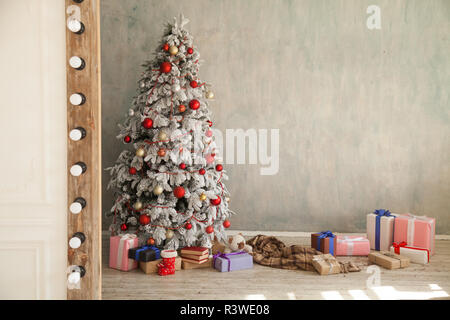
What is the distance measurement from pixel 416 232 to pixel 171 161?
2.30 meters

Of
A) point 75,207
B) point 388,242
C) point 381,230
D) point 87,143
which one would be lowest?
point 388,242

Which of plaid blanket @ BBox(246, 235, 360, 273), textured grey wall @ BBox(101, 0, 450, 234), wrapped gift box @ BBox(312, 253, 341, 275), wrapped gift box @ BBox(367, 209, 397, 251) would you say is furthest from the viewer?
textured grey wall @ BBox(101, 0, 450, 234)

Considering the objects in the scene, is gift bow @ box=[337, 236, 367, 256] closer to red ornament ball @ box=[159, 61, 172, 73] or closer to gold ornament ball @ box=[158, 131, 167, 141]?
gold ornament ball @ box=[158, 131, 167, 141]

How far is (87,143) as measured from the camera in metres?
1.56

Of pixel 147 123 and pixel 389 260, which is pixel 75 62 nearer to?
pixel 147 123

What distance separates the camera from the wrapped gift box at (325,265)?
2811mm

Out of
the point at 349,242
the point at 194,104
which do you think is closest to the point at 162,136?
the point at 194,104

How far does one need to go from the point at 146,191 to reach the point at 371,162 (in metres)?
2.44

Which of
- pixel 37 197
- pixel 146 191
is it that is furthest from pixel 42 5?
pixel 146 191

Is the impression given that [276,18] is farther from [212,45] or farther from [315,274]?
[315,274]

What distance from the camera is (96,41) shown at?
5.08 feet

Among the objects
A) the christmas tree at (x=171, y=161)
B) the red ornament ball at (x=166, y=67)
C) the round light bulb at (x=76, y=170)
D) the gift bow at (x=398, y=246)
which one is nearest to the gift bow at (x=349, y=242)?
the gift bow at (x=398, y=246)

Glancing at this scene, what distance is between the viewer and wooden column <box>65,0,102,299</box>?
5.03ft

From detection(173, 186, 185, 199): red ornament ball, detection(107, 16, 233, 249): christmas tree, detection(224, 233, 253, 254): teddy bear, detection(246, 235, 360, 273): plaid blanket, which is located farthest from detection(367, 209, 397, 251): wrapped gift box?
detection(173, 186, 185, 199): red ornament ball
